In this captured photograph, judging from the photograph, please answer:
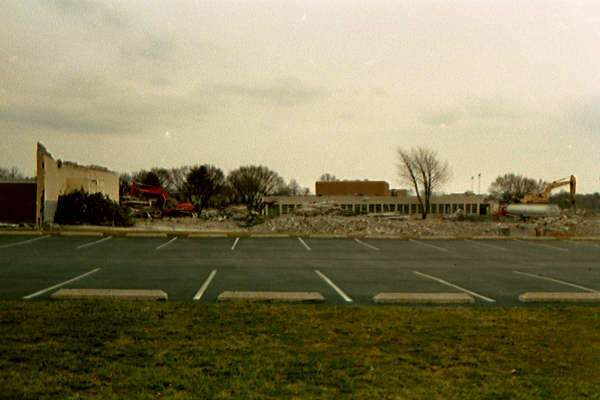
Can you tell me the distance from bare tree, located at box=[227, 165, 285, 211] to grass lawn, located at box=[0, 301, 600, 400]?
69374 mm

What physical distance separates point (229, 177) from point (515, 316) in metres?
78.7

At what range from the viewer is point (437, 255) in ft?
56.3

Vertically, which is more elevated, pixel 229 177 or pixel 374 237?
pixel 229 177

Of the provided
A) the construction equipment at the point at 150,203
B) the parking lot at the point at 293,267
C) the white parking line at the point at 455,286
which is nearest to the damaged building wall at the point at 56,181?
the parking lot at the point at 293,267

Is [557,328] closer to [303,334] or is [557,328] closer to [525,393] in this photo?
[525,393]

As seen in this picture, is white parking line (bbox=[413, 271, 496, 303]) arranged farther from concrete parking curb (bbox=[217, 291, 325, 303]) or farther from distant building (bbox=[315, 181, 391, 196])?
distant building (bbox=[315, 181, 391, 196])

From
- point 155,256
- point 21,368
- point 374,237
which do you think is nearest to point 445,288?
point 21,368

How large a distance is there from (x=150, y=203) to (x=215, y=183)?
90.7 feet

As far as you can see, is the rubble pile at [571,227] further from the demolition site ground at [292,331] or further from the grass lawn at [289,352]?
the grass lawn at [289,352]

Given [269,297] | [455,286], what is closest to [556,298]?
[455,286]

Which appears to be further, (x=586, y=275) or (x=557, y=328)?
(x=586, y=275)

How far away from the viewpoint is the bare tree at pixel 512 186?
104312 millimetres

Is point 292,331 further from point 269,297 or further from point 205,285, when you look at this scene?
point 205,285

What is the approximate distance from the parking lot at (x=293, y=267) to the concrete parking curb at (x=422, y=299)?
0.69ft
